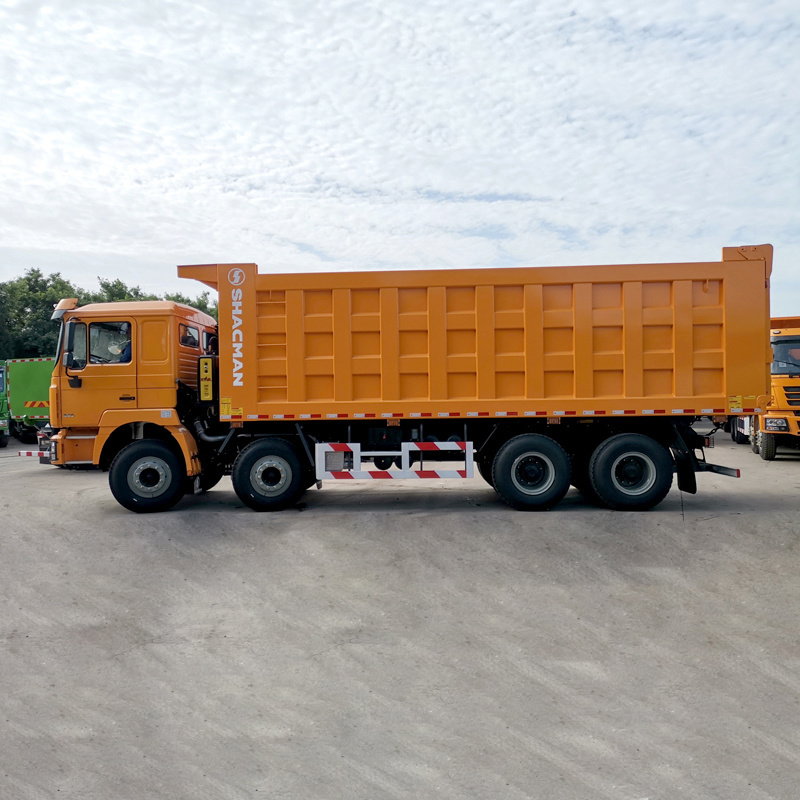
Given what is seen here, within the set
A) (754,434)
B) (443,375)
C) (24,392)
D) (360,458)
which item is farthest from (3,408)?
(754,434)

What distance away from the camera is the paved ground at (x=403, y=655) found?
392 cm

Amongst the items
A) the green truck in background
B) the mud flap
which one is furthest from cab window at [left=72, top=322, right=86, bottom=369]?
the green truck in background

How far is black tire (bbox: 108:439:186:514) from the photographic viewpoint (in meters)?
9.44

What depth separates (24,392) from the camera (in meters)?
22.1

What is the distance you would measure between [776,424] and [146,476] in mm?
12369

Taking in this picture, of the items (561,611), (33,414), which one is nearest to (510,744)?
(561,611)

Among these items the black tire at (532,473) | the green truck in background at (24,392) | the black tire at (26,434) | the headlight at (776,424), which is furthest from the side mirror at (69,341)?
the black tire at (26,434)

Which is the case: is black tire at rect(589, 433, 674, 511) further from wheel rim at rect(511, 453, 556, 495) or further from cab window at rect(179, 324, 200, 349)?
cab window at rect(179, 324, 200, 349)

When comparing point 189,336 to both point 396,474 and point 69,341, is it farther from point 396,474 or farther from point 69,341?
point 396,474

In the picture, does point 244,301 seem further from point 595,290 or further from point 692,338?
point 692,338

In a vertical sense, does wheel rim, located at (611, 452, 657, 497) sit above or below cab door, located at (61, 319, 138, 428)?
below

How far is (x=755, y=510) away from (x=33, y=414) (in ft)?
68.0

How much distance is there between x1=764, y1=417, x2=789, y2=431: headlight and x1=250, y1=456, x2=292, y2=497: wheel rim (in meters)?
10.7

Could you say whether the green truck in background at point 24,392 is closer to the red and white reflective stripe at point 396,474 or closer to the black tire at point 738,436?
the red and white reflective stripe at point 396,474
